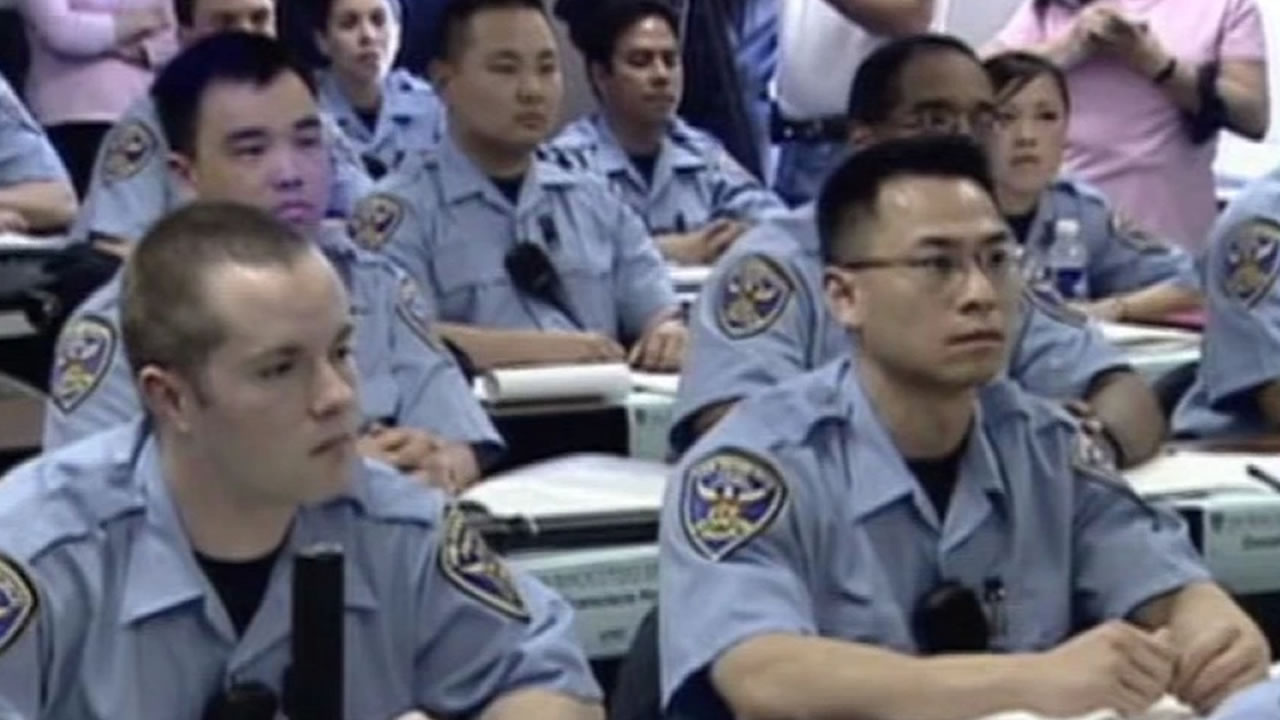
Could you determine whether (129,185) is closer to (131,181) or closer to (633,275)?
(131,181)

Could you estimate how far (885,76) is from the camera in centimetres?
389

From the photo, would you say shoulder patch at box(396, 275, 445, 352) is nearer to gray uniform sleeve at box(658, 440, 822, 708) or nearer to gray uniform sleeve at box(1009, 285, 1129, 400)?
gray uniform sleeve at box(1009, 285, 1129, 400)

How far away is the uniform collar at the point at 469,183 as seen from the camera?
4.75 m

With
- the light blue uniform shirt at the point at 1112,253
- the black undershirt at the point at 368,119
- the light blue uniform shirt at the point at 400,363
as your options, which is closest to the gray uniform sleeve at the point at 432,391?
the light blue uniform shirt at the point at 400,363

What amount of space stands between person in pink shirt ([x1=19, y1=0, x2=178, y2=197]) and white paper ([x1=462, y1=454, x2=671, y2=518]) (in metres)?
1.97

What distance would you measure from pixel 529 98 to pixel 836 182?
1887 millimetres

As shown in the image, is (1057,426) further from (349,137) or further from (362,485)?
(349,137)

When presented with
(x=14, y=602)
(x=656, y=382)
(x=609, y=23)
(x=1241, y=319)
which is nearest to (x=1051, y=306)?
(x=1241, y=319)

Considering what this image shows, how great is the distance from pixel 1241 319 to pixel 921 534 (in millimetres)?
1423

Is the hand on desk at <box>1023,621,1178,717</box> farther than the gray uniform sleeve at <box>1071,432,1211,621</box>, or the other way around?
the gray uniform sleeve at <box>1071,432,1211,621</box>

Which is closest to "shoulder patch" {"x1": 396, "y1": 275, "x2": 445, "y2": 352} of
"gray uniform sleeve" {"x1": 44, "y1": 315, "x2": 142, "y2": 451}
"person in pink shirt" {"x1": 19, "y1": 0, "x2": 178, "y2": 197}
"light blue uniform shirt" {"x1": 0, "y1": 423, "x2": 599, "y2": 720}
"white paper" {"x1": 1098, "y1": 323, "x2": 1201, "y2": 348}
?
"gray uniform sleeve" {"x1": 44, "y1": 315, "x2": 142, "y2": 451}

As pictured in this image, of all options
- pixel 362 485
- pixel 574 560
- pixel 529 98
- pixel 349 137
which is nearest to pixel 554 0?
pixel 349 137

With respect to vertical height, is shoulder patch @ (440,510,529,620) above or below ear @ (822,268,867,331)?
below

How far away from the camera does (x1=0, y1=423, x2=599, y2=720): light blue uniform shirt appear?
2301 mm
